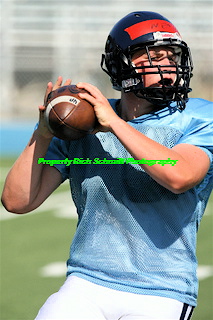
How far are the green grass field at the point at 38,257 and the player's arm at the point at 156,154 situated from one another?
2.34m

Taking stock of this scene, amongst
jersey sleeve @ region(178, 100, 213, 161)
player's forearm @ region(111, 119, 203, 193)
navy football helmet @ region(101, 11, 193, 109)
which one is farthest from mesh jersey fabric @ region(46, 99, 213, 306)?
player's forearm @ region(111, 119, 203, 193)

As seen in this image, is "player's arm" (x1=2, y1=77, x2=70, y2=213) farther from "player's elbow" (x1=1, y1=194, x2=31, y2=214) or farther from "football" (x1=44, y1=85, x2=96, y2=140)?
"football" (x1=44, y1=85, x2=96, y2=140)

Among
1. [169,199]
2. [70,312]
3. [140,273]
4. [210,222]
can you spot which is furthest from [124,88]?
[210,222]

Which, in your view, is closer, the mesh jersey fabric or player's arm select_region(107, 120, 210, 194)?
player's arm select_region(107, 120, 210, 194)

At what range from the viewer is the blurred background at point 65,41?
47.7 ft

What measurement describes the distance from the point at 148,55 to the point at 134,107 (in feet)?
0.91

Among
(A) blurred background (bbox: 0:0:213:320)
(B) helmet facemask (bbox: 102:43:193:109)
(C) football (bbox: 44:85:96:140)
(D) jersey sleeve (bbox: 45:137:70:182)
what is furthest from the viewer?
(A) blurred background (bbox: 0:0:213:320)

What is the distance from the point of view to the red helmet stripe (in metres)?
3.02

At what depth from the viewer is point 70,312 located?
2.67 m

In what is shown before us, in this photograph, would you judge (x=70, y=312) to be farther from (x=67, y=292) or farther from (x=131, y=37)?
(x=131, y=37)

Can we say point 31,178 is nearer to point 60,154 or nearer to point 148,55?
point 60,154

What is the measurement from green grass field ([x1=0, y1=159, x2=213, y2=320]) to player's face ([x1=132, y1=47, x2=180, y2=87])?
2.36 meters

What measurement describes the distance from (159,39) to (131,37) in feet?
0.52

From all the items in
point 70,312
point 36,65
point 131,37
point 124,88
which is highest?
point 131,37
